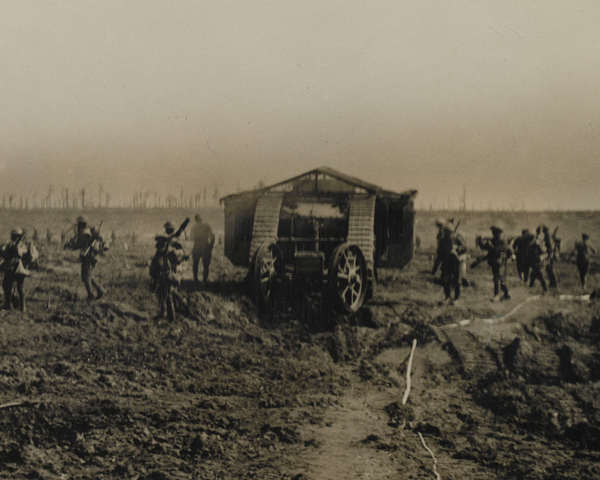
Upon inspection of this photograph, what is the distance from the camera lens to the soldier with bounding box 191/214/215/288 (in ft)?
12.8

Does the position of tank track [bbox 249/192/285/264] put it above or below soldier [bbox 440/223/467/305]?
above

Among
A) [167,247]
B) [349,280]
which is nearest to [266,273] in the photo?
[349,280]

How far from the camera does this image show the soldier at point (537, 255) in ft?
13.3

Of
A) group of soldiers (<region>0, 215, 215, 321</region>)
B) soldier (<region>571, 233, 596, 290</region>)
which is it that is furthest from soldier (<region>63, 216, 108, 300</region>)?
soldier (<region>571, 233, 596, 290</region>)

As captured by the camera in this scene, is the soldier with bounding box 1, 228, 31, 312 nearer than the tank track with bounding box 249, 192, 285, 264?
Yes

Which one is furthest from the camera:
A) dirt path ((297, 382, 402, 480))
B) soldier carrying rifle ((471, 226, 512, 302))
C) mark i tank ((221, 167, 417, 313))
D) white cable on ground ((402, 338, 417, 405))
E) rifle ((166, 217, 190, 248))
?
soldier carrying rifle ((471, 226, 512, 302))

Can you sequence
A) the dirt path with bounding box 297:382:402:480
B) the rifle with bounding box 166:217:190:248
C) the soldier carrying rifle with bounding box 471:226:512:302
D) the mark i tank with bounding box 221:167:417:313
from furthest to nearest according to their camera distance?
the soldier carrying rifle with bounding box 471:226:512:302
the mark i tank with bounding box 221:167:417:313
the rifle with bounding box 166:217:190:248
the dirt path with bounding box 297:382:402:480

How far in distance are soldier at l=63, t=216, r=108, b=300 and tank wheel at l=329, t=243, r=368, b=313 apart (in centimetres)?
194

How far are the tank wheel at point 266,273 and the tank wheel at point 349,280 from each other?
50 cm

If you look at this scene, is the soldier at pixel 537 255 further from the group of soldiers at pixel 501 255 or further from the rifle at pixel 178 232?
the rifle at pixel 178 232

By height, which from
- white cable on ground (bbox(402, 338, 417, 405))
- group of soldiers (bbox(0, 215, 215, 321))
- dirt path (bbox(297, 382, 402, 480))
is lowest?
dirt path (bbox(297, 382, 402, 480))

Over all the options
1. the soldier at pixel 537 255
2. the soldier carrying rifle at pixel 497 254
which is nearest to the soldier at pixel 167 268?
the soldier carrying rifle at pixel 497 254

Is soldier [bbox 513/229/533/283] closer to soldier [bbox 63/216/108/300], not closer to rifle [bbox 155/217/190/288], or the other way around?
rifle [bbox 155/217/190/288]

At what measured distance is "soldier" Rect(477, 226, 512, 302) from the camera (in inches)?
161
